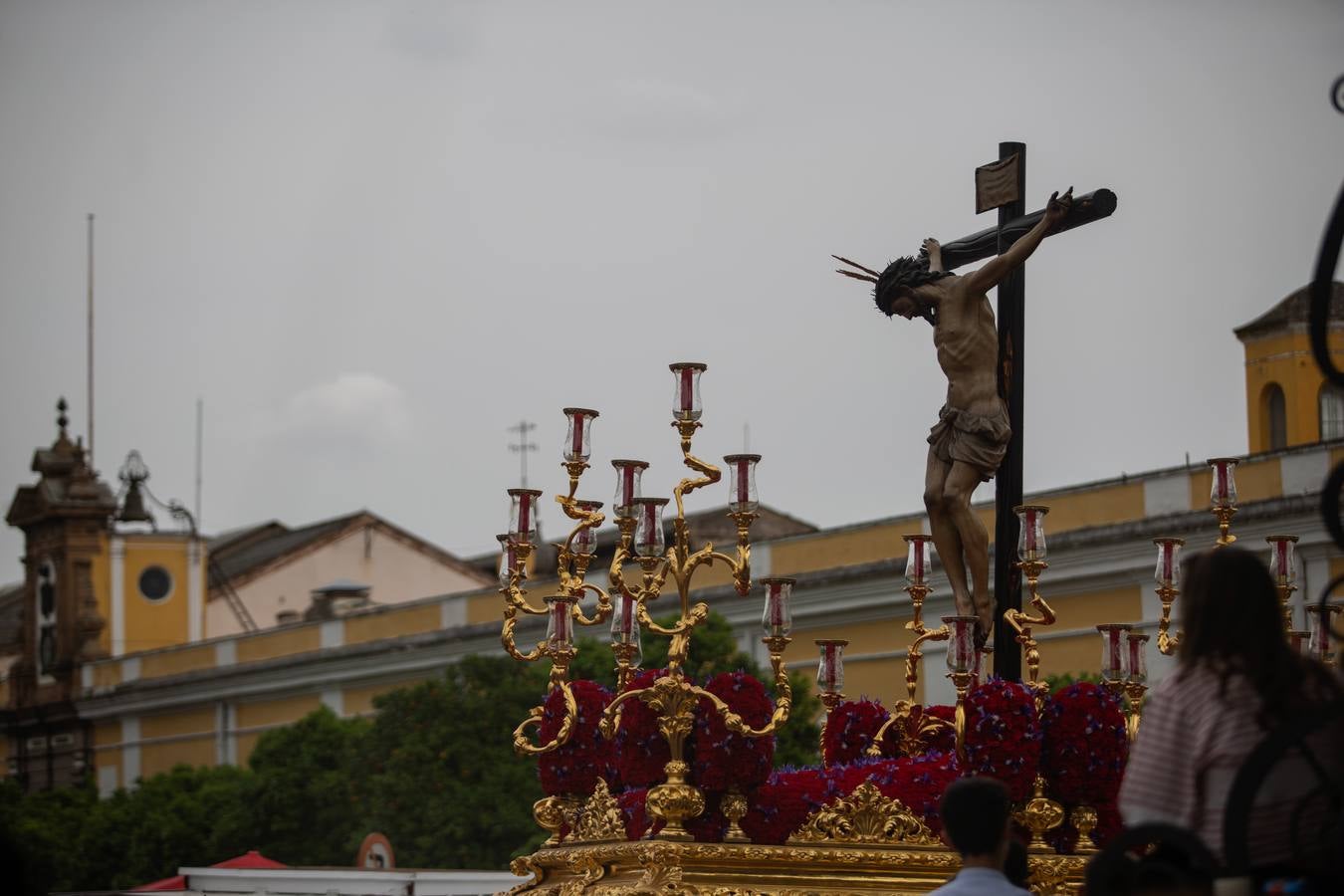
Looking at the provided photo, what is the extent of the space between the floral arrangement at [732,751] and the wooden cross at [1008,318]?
145 cm

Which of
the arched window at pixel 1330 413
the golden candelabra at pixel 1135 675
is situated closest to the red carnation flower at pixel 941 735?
the golden candelabra at pixel 1135 675

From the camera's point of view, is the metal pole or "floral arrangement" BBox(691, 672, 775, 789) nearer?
"floral arrangement" BBox(691, 672, 775, 789)

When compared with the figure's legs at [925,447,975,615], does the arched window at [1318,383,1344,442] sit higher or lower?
higher

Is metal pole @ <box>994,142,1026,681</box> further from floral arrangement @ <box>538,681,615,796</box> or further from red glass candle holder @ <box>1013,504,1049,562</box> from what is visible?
floral arrangement @ <box>538,681,615,796</box>

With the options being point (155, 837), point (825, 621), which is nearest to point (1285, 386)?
point (825, 621)

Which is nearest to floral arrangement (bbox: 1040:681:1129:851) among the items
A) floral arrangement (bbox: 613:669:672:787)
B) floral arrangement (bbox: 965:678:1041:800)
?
floral arrangement (bbox: 965:678:1041:800)

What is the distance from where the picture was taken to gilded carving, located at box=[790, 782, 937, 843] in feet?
30.5

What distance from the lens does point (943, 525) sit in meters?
10.6

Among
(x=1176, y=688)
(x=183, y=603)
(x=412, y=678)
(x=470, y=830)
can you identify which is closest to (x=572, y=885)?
(x=1176, y=688)

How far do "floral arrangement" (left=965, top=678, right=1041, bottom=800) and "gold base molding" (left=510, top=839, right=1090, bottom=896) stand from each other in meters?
0.33

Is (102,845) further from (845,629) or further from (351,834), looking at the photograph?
(845,629)

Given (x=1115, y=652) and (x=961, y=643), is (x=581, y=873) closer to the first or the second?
(x=961, y=643)

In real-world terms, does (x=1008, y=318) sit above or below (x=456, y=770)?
above

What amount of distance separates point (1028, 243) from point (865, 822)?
2639mm
